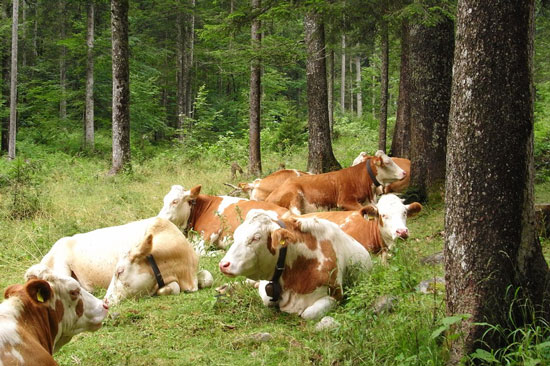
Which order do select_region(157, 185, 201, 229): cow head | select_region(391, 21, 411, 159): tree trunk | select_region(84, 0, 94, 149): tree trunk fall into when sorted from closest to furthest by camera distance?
select_region(157, 185, 201, 229): cow head, select_region(391, 21, 411, 159): tree trunk, select_region(84, 0, 94, 149): tree trunk

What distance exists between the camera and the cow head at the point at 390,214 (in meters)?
7.03

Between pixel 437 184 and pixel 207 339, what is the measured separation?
6077mm

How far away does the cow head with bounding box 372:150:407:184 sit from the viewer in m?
10.2

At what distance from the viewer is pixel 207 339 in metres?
4.59

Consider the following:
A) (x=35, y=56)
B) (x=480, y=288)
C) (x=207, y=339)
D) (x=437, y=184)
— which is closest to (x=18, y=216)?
(x=207, y=339)

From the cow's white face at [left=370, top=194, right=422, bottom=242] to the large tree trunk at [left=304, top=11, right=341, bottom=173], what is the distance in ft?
17.1

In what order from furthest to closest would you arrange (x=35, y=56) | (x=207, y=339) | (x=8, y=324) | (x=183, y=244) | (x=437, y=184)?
(x=35, y=56), (x=437, y=184), (x=183, y=244), (x=207, y=339), (x=8, y=324)

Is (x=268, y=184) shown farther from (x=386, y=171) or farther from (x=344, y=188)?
(x=386, y=171)

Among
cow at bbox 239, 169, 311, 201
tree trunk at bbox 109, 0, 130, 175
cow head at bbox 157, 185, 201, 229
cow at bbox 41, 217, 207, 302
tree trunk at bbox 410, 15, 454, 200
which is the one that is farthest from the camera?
tree trunk at bbox 109, 0, 130, 175

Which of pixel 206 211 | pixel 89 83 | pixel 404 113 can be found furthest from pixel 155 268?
pixel 89 83

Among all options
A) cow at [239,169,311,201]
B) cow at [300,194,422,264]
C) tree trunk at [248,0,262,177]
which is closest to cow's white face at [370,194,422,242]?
cow at [300,194,422,264]

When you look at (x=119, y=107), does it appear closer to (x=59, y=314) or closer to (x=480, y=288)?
(x=59, y=314)

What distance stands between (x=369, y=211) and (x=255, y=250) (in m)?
2.58

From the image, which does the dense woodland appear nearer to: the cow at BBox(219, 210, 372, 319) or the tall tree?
the tall tree
